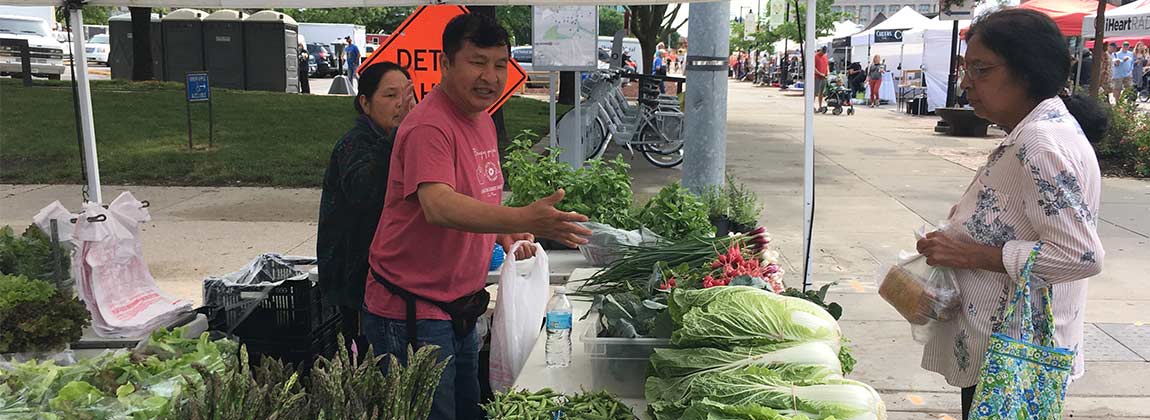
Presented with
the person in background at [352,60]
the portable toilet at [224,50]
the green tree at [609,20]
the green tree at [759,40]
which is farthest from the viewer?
the green tree at [609,20]

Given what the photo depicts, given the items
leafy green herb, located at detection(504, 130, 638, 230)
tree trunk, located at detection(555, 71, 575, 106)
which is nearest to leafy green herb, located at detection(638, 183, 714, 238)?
leafy green herb, located at detection(504, 130, 638, 230)

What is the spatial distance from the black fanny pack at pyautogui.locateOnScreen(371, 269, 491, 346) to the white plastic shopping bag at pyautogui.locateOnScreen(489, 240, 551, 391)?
0.17m

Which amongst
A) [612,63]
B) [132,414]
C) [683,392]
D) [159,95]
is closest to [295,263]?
[132,414]

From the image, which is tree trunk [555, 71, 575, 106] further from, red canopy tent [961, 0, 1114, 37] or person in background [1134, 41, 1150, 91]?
person in background [1134, 41, 1150, 91]

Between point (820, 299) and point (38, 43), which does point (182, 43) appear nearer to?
A: point (38, 43)

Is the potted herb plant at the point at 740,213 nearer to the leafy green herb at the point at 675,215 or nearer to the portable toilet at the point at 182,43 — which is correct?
the leafy green herb at the point at 675,215

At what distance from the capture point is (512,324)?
3.30 meters

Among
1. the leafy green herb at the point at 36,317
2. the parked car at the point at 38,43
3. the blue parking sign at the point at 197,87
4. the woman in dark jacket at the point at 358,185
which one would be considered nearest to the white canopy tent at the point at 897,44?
the blue parking sign at the point at 197,87

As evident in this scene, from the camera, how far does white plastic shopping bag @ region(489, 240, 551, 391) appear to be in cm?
330

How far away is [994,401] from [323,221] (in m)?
2.65

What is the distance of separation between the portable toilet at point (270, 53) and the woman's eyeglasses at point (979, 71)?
26052 mm

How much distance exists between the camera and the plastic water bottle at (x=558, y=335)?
117 inches

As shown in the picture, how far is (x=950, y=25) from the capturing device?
979 inches

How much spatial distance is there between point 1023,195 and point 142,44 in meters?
23.9
